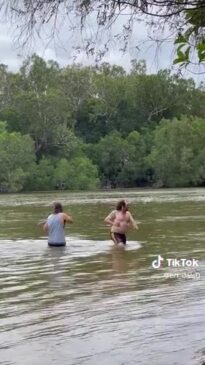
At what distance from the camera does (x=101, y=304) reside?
35.1ft

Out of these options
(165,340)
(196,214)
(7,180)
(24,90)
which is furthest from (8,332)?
(24,90)

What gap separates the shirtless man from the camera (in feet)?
63.9

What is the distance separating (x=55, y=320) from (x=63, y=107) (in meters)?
90.4

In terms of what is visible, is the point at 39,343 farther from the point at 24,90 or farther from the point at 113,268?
the point at 24,90

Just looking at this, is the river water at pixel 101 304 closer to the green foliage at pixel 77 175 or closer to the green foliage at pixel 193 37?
the green foliage at pixel 193 37

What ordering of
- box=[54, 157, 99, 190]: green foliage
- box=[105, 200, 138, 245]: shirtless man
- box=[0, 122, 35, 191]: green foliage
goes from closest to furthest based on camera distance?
box=[105, 200, 138, 245]: shirtless man → box=[0, 122, 35, 191]: green foliage → box=[54, 157, 99, 190]: green foliage

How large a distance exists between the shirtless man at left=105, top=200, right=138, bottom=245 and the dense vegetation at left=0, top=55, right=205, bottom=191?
67.7 metres

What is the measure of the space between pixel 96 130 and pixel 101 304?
9923 centimetres

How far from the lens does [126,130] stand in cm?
10912

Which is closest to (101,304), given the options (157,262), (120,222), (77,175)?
(157,262)

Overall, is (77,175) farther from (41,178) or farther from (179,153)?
(179,153)

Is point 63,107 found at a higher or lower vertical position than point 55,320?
higher

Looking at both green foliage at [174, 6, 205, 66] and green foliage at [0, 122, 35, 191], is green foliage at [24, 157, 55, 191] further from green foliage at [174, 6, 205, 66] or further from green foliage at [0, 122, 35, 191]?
green foliage at [174, 6, 205, 66]

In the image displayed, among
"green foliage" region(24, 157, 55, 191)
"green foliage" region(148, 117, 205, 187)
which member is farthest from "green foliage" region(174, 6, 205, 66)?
"green foliage" region(24, 157, 55, 191)
